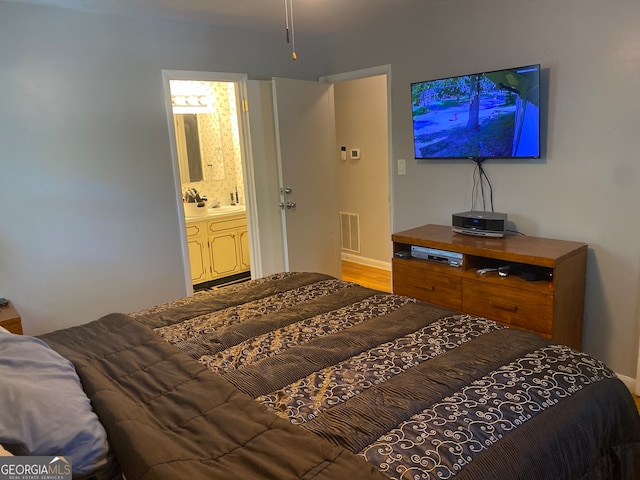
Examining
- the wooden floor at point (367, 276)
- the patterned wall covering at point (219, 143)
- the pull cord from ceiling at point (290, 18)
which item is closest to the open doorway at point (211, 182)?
the patterned wall covering at point (219, 143)

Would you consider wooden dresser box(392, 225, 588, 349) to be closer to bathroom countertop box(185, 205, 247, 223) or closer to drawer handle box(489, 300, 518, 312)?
drawer handle box(489, 300, 518, 312)

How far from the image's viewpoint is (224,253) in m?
4.87

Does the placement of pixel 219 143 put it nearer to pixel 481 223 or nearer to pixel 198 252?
pixel 198 252

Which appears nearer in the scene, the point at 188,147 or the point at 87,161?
the point at 87,161

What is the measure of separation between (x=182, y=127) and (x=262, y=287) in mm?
3122

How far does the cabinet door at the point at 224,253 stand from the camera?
188 inches

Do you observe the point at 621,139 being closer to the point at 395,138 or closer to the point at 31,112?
the point at 395,138

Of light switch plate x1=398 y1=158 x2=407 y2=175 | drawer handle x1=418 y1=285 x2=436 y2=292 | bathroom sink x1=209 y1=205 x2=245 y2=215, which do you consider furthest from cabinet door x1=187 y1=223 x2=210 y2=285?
drawer handle x1=418 y1=285 x2=436 y2=292

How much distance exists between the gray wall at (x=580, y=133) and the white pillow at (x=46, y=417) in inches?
106

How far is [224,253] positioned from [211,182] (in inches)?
36.5

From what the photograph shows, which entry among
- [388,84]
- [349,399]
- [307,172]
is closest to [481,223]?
[388,84]

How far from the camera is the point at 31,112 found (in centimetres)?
293

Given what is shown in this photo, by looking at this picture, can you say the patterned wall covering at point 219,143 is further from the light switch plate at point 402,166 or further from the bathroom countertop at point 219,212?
the light switch plate at point 402,166

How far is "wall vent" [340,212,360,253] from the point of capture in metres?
5.46
